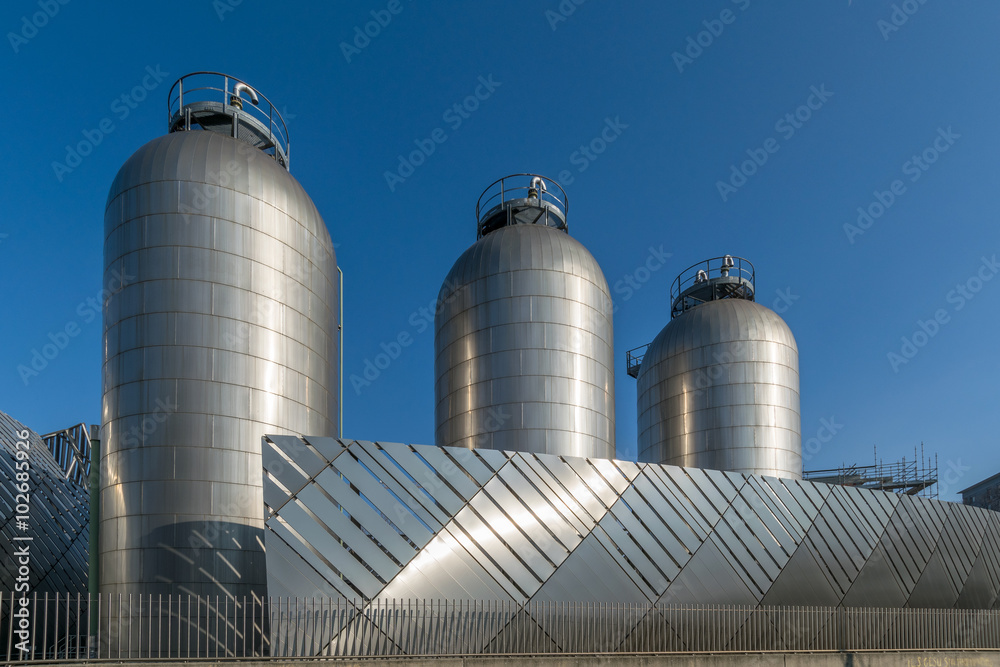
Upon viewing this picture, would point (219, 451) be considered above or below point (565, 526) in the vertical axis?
above

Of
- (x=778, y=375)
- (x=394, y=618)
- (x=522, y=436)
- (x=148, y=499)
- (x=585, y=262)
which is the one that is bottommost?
(x=394, y=618)

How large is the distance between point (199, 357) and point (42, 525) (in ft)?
32.5

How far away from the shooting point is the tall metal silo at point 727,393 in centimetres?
3862

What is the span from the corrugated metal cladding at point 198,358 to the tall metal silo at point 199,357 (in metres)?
0.04

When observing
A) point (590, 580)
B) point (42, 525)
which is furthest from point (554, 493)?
point (42, 525)

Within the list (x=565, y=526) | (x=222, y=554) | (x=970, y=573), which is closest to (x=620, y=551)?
(x=565, y=526)

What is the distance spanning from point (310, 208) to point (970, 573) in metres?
28.4

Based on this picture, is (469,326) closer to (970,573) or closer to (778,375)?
(778,375)

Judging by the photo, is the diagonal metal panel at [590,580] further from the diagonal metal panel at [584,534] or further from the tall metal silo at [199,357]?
the tall metal silo at [199,357]

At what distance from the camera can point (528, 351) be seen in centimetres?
3081

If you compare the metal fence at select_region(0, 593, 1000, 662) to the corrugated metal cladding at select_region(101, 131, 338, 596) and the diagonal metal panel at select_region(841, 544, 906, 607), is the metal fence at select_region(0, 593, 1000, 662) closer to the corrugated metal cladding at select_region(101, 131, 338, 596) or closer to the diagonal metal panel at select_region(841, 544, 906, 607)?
the corrugated metal cladding at select_region(101, 131, 338, 596)

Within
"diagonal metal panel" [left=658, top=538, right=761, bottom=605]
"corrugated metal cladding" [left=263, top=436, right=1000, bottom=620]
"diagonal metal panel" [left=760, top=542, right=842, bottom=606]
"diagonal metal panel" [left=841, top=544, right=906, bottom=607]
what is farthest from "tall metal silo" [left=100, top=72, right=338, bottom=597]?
"diagonal metal panel" [left=841, top=544, right=906, bottom=607]

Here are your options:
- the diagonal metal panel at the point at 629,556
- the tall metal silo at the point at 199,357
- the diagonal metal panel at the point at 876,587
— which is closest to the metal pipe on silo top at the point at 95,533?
the tall metal silo at the point at 199,357

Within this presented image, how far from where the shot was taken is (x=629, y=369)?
52844 millimetres
